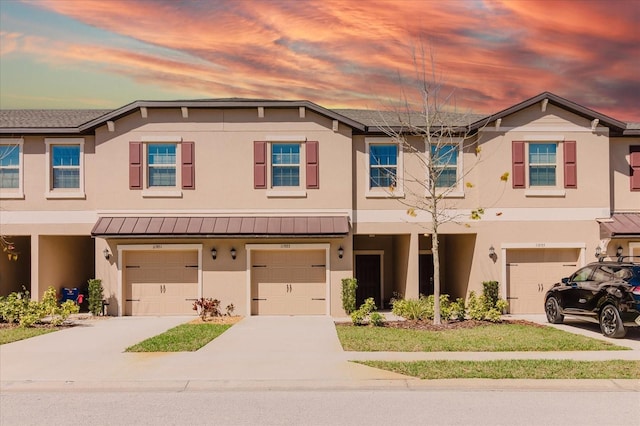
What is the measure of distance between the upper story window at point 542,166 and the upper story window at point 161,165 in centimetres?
1259

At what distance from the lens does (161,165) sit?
1967 centimetres

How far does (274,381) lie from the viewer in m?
9.33

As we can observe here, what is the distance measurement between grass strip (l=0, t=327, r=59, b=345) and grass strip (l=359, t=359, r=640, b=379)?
9.03 m

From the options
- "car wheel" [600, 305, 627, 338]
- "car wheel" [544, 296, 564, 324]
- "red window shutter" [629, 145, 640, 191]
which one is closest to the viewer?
"car wheel" [600, 305, 627, 338]

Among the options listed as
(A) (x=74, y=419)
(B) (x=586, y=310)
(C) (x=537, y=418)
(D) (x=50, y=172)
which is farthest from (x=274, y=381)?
(D) (x=50, y=172)

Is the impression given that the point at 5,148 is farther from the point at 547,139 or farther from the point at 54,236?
the point at 547,139

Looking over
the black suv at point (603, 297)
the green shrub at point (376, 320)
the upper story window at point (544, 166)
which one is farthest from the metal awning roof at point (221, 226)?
the black suv at point (603, 297)

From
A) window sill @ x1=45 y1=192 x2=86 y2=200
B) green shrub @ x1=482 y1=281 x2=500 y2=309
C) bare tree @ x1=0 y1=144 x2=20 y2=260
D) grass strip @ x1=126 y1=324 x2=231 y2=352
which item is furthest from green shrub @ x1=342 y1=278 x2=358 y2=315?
bare tree @ x1=0 y1=144 x2=20 y2=260

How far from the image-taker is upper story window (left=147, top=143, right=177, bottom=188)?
1969 centimetres

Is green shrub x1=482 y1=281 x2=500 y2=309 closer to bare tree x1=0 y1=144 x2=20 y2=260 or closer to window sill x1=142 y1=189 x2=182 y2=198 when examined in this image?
window sill x1=142 y1=189 x2=182 y2=198

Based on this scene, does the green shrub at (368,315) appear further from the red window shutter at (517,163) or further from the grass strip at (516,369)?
the red window shutter at (517,163)

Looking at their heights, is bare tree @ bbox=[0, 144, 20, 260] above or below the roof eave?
below

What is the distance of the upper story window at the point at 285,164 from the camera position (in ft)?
65.0

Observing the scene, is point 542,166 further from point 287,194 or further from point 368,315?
point 287,194
